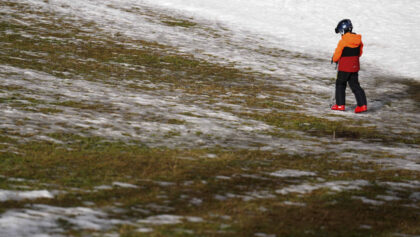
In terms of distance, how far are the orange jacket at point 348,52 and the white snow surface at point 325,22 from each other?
8738mm

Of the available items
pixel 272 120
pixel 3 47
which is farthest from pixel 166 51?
pixel 272 120

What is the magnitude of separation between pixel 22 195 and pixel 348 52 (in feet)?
31.2

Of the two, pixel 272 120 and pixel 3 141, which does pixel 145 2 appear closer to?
pixel 272 120

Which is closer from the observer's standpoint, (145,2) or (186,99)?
(186,99)

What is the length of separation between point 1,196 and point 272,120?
6701 mm

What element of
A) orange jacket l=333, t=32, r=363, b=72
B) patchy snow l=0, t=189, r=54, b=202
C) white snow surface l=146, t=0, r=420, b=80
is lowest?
patchy snow l=0, t=189, r=54, b=202

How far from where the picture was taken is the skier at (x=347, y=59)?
12.6m

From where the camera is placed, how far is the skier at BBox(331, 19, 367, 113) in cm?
1263

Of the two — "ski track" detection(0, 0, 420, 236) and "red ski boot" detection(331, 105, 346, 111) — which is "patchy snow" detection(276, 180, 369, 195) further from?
"red ski boot" detection(331, 105, 346, 111)

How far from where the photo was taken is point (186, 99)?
1234 centimetres

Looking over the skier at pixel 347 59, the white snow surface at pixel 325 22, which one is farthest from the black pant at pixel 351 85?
the white snow surface at pixel 325 22

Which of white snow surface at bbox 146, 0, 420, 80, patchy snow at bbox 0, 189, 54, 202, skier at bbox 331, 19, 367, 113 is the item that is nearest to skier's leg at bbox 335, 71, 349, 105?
skier at bbox 331, 19, 367, 113

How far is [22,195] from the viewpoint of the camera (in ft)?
18.2

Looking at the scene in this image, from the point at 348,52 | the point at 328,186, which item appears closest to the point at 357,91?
the point at 348,52
